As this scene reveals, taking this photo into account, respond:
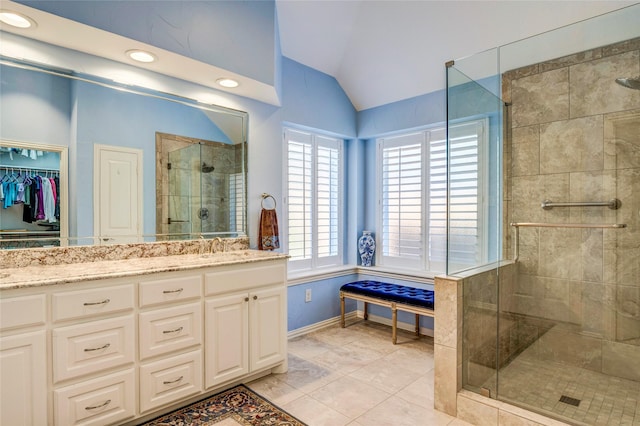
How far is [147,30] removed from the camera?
2059 millimetres

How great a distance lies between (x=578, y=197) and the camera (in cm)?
249

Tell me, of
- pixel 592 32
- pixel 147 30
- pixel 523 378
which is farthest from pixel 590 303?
pixel 147 30

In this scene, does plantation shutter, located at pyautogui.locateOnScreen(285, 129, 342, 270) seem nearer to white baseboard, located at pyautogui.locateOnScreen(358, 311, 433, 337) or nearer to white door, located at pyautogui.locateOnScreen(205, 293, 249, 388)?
white baseboard, located at pyautogui.locateOnScreen(358, 311, 433, 337)

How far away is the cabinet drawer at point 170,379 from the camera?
1938mm

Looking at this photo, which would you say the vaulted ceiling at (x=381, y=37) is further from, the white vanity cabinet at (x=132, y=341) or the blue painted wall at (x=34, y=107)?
the white vanity cabinet at (x=132, y=341)

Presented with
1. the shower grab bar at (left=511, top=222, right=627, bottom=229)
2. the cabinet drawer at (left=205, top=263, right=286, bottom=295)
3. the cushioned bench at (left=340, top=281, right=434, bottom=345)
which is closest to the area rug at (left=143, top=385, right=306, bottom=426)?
the cabinet drawer at (left=205, top=263, right=286, bottom=295)

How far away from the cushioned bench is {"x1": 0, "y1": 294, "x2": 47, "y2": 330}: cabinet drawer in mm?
2489

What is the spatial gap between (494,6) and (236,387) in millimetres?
3217

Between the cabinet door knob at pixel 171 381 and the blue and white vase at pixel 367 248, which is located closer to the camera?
the cabinet door knob at pixel 171 381

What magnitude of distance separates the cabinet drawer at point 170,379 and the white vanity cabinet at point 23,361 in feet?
1.43

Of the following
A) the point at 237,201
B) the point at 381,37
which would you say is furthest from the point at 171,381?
the point at 381,37

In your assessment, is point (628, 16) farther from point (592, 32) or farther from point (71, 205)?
point (71, 205)

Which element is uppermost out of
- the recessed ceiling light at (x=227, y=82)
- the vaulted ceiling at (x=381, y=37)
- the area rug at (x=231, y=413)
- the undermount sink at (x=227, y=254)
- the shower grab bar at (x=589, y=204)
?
the vaulted ceiling at (x=381, y=37)

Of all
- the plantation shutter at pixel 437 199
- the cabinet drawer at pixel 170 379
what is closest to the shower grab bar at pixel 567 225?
the plantation shutter at pixel 437 199
